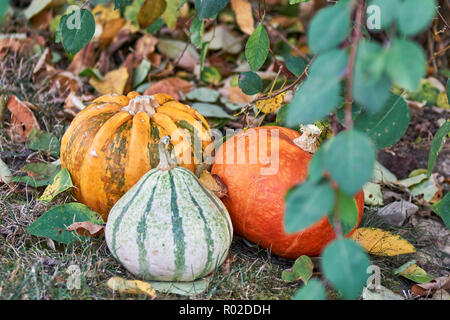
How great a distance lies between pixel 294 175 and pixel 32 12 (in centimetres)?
210

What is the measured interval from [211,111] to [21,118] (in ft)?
2.80

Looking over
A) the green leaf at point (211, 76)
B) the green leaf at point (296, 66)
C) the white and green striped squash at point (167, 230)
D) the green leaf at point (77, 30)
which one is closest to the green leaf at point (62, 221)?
the white and green striped squash at point (167, 230)

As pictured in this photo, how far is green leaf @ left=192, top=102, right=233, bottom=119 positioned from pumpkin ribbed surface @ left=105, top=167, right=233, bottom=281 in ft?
3.00

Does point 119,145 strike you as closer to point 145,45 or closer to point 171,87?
point 171,87

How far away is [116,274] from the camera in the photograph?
5.25 feet

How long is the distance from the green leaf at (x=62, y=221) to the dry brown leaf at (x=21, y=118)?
766 mm

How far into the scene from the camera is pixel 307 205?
96 cm

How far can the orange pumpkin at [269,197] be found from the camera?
5.61 feet

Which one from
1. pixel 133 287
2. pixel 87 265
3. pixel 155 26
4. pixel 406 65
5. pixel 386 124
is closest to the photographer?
pixel 406 65

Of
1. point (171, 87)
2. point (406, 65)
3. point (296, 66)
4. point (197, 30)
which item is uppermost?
point (406, 65)

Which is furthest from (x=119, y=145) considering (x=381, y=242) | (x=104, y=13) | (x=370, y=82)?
(x=104, y=13)

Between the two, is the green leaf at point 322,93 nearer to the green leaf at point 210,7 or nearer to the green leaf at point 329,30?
the green leaf at point 329,30

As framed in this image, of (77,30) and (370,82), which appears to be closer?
(370,82)
